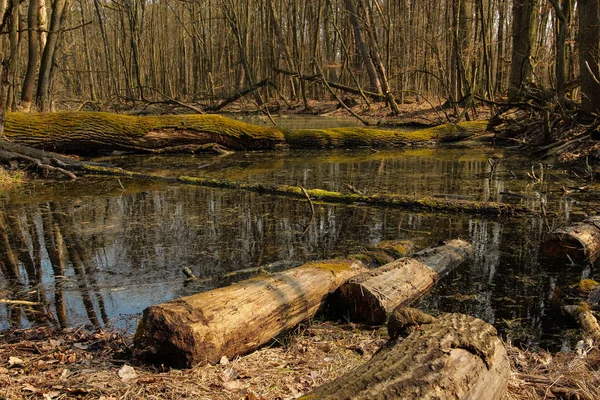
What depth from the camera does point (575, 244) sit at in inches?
202

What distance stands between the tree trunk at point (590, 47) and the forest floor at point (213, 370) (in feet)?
36.0

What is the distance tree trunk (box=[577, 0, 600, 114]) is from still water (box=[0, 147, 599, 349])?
287 cm

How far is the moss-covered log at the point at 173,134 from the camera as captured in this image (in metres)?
12.9

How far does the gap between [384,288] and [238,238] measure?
2685 millimetres

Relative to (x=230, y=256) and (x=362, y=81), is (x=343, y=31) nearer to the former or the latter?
(x=362, y=81)

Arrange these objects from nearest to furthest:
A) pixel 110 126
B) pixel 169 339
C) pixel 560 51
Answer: pixel 169 339 < pixel 560 51 < pixel 110 126

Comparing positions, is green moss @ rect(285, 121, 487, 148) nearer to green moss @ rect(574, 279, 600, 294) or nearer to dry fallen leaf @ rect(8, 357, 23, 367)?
green moss @ rect(574, 279, 600, 294)

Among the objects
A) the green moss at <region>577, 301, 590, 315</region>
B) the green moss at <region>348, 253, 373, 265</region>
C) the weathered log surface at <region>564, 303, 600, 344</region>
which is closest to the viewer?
the weathered log surface at <region>564, 303, 600, 344</region>

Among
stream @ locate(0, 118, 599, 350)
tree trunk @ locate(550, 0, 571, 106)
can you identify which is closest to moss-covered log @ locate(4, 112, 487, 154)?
stream @ locate(0, 118, 599, 350)

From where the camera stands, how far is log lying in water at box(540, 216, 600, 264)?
Answer: 512 cm

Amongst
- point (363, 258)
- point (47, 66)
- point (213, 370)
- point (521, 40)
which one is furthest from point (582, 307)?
point (521, 40)

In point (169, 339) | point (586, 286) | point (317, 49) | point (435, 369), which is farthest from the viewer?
point (317, 49)

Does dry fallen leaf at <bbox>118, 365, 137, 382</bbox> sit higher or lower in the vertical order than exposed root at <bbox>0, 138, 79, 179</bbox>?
lower

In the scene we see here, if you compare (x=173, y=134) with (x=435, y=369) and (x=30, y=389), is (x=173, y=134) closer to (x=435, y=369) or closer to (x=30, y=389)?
(x=30, y=389)
